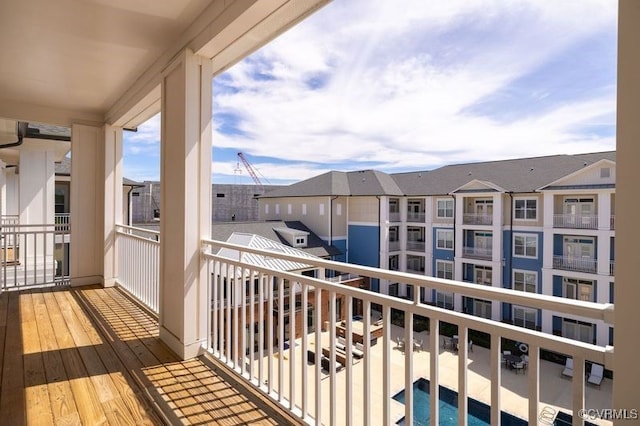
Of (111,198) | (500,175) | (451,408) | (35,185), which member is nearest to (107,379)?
(451,408)

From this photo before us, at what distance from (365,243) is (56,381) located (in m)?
6.88

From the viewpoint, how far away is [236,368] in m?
2.20

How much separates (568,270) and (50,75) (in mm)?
6742

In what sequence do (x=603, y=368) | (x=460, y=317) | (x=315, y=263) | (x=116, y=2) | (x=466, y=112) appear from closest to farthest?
(x=603, y=368) < (x=460, y=317) < (x=315, y=263) < (x=116, y=2) < (x=466, y=112)

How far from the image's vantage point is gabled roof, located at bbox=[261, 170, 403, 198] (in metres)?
9.12

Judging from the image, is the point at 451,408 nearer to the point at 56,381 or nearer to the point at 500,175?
the point at 56,381

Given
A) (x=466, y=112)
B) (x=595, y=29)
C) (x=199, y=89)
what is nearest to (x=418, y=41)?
(x=466, y=112)

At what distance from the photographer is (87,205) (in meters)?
4.55

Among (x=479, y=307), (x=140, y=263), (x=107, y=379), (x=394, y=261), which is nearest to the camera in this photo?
(x=107, y=379)

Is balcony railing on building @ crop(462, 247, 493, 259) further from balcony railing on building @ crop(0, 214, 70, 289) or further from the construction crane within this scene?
the construction crane

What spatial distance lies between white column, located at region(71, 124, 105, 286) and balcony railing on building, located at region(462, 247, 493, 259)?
7.36 metres

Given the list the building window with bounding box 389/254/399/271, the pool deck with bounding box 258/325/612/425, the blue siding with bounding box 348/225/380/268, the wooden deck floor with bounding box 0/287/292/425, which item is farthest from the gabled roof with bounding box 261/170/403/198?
the pool deck with bounding box 258/325/612/425

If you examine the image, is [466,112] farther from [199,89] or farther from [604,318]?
[604,318]

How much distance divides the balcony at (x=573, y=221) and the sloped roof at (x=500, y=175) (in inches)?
23.5
